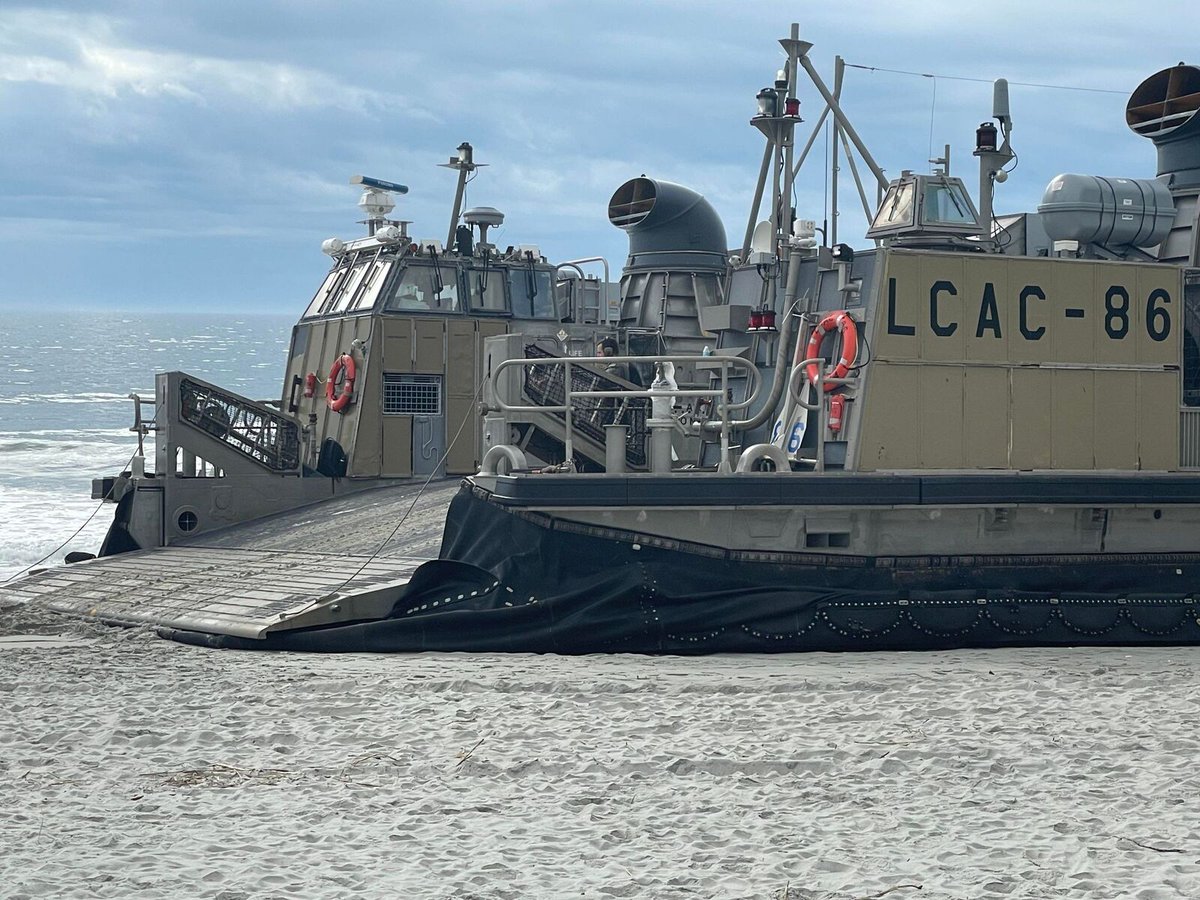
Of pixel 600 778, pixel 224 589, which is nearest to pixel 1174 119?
pixel 224 589

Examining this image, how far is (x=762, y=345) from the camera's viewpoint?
12055 millimetres

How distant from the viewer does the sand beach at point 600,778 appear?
5562mm

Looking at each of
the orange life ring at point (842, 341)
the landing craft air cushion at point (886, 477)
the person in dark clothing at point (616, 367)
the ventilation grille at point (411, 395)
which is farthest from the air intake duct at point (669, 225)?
the orange life ring at point (842, 341)

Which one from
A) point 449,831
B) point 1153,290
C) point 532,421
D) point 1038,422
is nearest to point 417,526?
point 532,421

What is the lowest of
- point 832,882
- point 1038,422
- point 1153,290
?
point 832,882

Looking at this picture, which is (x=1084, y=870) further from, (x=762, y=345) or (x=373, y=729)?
(x=762, y=345)

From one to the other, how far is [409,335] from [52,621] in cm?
610

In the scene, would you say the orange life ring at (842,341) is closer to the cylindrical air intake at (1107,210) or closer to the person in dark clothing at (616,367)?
the cylindrical air intake at (1107,210)

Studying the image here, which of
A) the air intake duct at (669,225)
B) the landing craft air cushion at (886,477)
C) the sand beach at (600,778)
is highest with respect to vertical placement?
the air intake duct at (669,225)

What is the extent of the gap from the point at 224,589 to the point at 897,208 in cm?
557

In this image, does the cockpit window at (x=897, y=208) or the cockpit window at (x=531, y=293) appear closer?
the cockpit window at (x=897, y=208)

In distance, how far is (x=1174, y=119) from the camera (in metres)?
13.0

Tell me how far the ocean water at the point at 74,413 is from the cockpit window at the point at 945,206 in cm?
935

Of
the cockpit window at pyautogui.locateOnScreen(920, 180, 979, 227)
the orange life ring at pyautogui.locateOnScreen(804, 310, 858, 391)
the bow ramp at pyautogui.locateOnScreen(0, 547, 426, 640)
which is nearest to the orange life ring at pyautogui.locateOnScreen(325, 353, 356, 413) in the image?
the bow ramp at pyautogui.locateOnScreen(0, 547, 426, 640)
